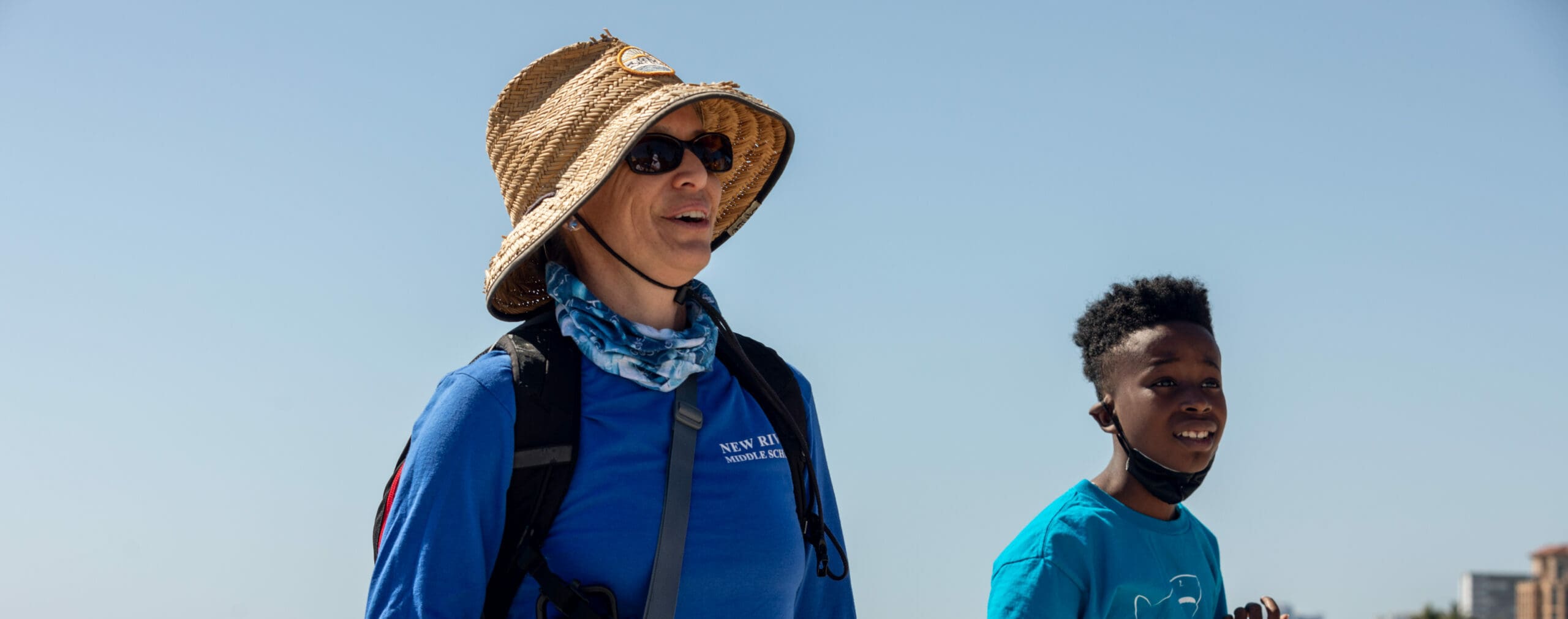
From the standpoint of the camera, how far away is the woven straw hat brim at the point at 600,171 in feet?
11.1

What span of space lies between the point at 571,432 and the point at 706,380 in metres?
0.50

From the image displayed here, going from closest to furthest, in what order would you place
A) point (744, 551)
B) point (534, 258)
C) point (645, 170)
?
point (744, 551) < point (645, 170) < point (534, 258)

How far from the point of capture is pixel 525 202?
3641mm

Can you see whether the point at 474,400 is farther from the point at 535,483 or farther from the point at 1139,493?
the point at 1139,493

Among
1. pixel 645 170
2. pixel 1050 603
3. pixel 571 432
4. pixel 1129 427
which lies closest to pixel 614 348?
pixel 571 432

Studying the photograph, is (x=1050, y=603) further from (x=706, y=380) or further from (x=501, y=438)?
(x=501, y=438)

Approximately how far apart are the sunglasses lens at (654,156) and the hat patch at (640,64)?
233mm

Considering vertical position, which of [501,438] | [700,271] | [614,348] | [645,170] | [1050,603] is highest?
[645,170]

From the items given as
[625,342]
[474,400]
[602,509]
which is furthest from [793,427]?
[474,400]

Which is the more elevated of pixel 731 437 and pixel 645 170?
pixel 645 170

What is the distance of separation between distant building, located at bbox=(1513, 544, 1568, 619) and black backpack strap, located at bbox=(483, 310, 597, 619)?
8016 centimetres

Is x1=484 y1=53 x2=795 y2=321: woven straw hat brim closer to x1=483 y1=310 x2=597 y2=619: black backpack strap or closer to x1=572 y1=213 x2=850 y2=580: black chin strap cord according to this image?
x1=572 y1=213 x2=850 y2=580: black chin strap cord

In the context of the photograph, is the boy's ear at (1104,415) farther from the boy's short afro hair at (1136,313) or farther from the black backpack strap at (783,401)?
the black backpack strap at (783,401)

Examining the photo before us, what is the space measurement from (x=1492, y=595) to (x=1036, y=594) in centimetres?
10171
